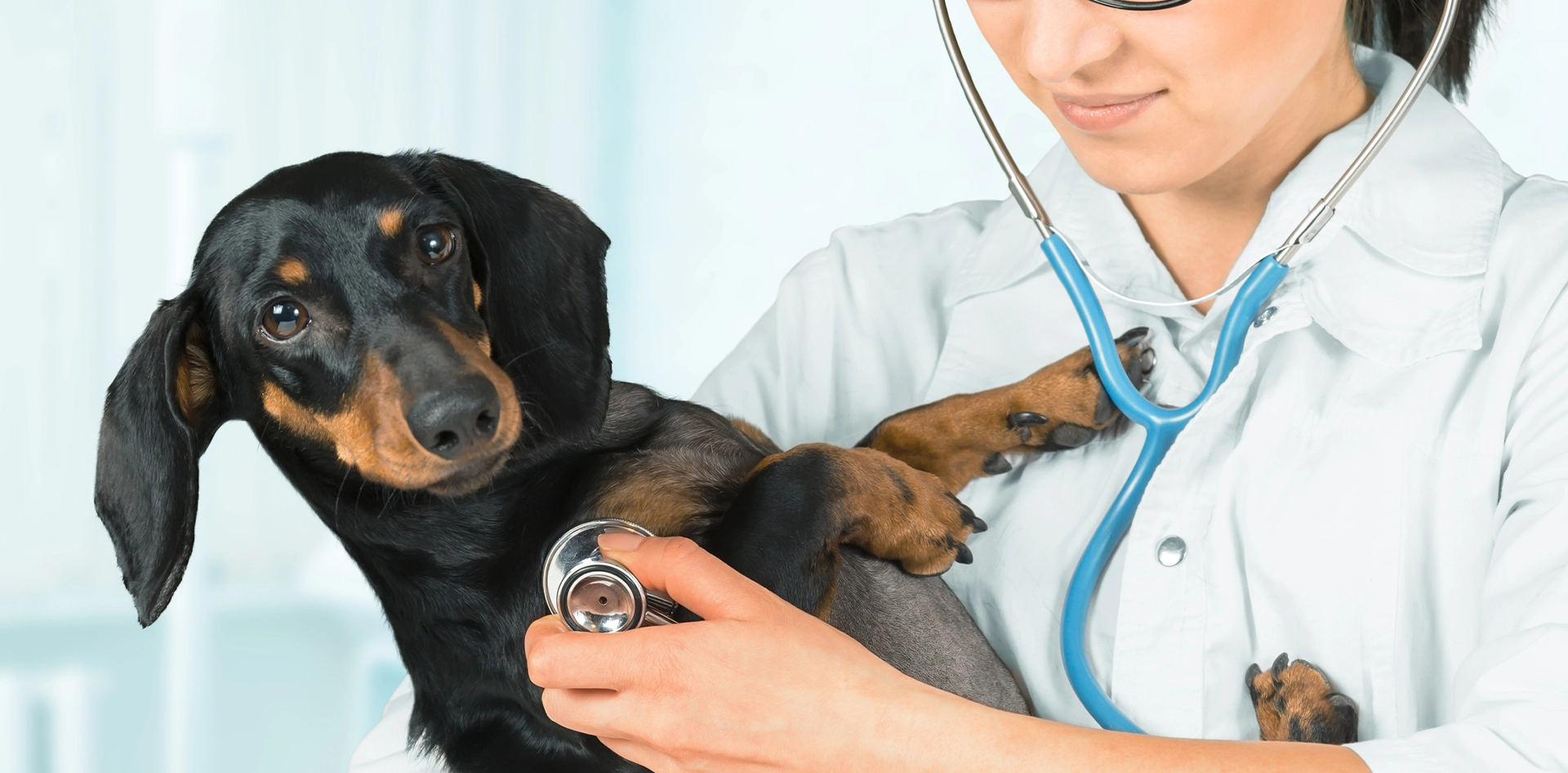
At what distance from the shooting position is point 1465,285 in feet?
4.35

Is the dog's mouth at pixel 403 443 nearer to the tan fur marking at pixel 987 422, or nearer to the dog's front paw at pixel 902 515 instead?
the dog's front paw at pixel 902 515

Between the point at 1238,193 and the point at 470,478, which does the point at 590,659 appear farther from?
the point at 1238,193

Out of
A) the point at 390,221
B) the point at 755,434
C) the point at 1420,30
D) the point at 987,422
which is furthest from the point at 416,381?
the point at 1420,30

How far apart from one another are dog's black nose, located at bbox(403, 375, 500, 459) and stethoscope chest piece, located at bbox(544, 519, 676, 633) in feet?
0.59

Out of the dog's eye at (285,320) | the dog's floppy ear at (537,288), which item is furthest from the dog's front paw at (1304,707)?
the dog's eye at (285,320)

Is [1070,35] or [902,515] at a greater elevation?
[1070,35]

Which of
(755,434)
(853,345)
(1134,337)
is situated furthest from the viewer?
(853,345)

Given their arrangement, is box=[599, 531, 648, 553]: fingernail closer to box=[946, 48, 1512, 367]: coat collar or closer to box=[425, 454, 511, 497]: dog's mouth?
box=[425, 454, 511, 497]: dog's mouth

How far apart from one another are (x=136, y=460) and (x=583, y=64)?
6.63 ft

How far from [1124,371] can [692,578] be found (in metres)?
0.60

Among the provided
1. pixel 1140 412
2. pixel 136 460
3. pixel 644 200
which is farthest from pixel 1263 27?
pixel 644 200

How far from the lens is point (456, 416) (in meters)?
1.26

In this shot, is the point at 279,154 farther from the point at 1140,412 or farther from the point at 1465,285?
the point at 1465,285

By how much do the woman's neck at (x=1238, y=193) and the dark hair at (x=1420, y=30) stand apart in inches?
3.6
